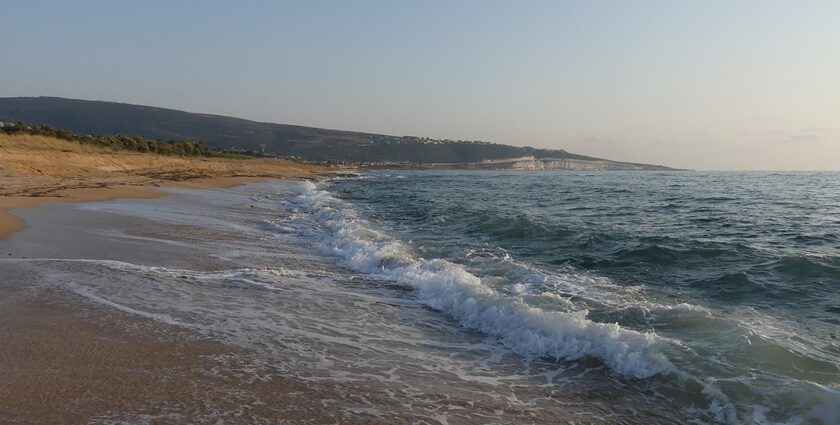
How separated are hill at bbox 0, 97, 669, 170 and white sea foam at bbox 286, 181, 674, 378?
139 m

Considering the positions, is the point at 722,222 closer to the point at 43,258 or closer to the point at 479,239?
the point at 479,239

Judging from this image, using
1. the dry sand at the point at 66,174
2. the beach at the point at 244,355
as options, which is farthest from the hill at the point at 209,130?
the beach at the point at 244,355

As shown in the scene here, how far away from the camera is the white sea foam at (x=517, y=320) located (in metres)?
6.46

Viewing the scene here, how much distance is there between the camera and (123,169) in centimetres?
4384

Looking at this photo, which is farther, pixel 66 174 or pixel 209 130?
pixel 209 130

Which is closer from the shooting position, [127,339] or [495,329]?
[127,339]

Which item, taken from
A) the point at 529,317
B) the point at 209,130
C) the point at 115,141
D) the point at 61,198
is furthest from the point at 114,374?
the point at 209,130

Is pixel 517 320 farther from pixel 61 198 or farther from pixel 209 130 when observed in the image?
pixel 209 130

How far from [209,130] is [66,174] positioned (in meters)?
137

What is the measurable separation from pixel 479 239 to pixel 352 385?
11477mm

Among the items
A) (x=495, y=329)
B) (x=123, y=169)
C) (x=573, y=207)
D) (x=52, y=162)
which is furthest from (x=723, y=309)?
(x=123, y=169)

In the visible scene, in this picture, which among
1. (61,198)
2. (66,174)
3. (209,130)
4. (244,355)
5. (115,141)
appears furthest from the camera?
(209,130)

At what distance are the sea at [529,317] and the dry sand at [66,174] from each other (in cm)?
664

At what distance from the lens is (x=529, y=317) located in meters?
7.71
